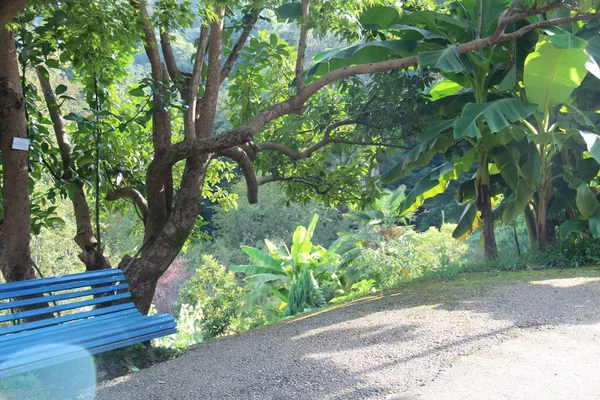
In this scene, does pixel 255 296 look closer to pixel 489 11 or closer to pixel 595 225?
pixel 595 225

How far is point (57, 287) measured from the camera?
5.03 metres

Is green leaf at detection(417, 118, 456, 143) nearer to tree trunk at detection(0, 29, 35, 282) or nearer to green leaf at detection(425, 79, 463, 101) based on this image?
green leaf at detection(425, 79, 463, 101)

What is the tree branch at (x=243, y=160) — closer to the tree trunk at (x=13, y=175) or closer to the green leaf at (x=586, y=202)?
the tree trunk at (x=13, y=175)

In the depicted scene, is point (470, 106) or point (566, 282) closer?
point (566, 282)

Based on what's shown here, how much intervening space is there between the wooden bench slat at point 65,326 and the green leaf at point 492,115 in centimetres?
404

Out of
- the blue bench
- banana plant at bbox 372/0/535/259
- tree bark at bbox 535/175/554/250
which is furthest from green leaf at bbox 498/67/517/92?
the blue bench

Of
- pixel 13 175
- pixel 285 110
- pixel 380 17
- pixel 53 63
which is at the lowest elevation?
pixel 13 175

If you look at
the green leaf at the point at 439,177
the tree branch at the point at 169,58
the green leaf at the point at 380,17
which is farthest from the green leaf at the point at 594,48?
Answer: the tree branch at the point at 169,58

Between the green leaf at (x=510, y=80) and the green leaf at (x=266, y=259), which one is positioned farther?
the green leaf at (x=266, y=259)

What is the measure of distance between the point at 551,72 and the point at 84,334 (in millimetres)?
6266

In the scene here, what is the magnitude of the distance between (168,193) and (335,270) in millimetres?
8634

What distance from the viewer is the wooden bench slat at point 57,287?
185 inches

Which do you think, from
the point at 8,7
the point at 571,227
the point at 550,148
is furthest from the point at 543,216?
the point at 8,7

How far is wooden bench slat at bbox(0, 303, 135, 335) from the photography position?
4.58 meters
